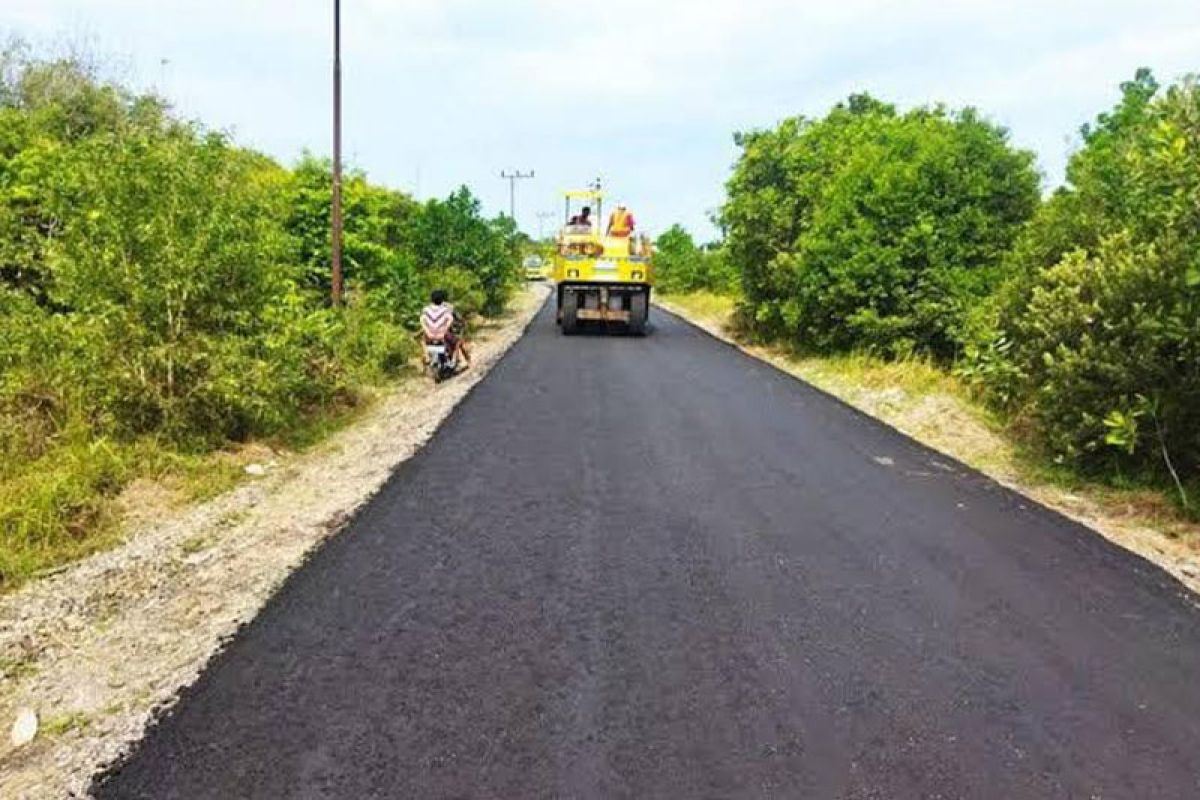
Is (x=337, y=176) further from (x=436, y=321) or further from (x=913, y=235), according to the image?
(x=913, y=235)

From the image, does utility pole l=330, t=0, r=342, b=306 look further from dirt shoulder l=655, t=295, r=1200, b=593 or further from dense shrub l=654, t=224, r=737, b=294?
dense shrub l=654, t=224, r=737, b=294

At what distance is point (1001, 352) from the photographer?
32.3 feet

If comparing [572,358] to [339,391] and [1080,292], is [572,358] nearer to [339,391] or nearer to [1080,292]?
[339,391]

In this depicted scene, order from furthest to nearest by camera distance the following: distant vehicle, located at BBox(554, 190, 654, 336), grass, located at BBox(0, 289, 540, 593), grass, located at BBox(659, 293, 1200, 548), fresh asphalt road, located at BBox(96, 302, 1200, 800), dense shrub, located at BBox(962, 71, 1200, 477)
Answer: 1. distant vehicle, located at BBox(554, 190, 654, 336)
2. grass, located at BBox(659, 293, 1200, 548)
3. dense shrub, located at BBox(962, 71, 1200, 477)
4. grass, located at BBox(0, 289, 540, 593)
5. fresh asphalt road, located at BBox(96, 302, 1200, 800)

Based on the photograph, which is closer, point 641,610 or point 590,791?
point 590,791

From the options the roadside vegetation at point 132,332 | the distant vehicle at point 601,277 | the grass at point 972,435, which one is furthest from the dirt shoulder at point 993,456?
the roadside vegetation at point 132,332

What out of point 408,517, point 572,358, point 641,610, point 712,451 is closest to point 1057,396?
point 712,451

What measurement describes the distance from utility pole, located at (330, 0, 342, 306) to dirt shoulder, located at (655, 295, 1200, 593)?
25.2 feet

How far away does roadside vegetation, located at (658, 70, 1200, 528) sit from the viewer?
293 inches

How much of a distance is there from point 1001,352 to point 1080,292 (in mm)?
1576

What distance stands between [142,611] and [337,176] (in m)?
10.6

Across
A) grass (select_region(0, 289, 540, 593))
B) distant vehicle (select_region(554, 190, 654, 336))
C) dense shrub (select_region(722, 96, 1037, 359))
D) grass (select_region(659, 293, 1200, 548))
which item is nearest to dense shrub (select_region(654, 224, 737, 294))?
distant vehicle (select_region(554, 190, 654, 336))

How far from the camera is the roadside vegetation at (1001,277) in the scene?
Answer: 24.4 ft

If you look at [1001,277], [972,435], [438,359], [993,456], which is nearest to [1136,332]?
[993,456]
